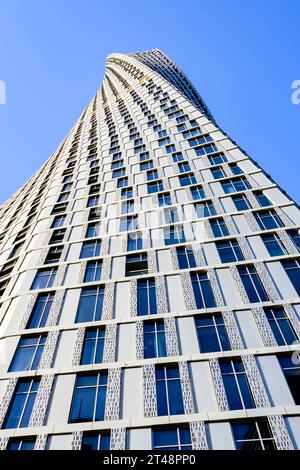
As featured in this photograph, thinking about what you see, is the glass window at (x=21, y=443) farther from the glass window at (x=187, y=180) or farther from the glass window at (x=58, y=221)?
the glass window at (x=187, y=180)

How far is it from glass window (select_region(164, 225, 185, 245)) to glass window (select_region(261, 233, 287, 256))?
19.3 feet

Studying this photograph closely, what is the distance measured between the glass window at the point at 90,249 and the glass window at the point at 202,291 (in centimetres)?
811

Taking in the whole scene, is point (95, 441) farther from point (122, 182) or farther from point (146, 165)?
point (146, 165)

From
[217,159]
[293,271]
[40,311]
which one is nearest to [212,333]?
[293,271]

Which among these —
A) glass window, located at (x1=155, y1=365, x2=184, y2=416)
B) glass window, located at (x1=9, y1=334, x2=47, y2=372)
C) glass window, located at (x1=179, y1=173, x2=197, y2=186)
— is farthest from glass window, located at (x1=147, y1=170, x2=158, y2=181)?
glass window, located at (x1=155, y1=365, x2=184, y2=416)

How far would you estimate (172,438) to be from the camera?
13.5 meters

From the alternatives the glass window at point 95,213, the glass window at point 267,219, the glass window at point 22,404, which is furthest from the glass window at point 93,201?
the glass window at point 22,404

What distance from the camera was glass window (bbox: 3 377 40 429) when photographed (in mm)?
Result: 14602

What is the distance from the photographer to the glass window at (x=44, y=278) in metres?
22.5

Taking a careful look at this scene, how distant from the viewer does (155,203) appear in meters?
29.0

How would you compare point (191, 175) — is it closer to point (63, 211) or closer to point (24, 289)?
point (63, 211)

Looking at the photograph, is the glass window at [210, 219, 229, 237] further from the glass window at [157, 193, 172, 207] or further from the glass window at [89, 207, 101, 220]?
the glass window at [89, 207, 101, 220]

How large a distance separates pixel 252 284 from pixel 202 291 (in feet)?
10.1
